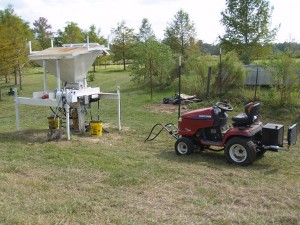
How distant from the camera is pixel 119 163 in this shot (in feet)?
22.2

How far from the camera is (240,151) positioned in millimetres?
6941

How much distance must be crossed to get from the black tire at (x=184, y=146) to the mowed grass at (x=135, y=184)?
13 cm

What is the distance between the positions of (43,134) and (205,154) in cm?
442

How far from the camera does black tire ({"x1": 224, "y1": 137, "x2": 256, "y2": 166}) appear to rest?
6.69 meters

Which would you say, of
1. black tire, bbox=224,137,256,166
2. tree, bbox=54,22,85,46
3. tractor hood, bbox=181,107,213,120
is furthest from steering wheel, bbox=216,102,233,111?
tree, bbox=54,22,85,46

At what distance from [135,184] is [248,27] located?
25.7 meters

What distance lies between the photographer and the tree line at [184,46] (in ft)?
56.0

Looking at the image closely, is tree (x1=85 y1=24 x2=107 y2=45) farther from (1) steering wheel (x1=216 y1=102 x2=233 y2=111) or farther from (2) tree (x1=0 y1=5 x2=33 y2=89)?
(1) steering wheel (x1=216 y1=102 x2=233 y2=111)

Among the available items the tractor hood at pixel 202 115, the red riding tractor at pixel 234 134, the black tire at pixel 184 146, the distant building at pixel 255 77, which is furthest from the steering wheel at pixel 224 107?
the distant building at pixel 255 77

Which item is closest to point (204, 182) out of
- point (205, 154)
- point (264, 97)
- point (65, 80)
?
point (205, 154)

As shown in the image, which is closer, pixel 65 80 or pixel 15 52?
pixel 65 80

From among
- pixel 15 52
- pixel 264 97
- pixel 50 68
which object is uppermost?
pixel 15 52

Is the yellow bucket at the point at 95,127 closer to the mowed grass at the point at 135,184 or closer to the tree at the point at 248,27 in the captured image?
the mowed grass at the point at 135,184

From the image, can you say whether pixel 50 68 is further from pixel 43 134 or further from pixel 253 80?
pixel 253 80
